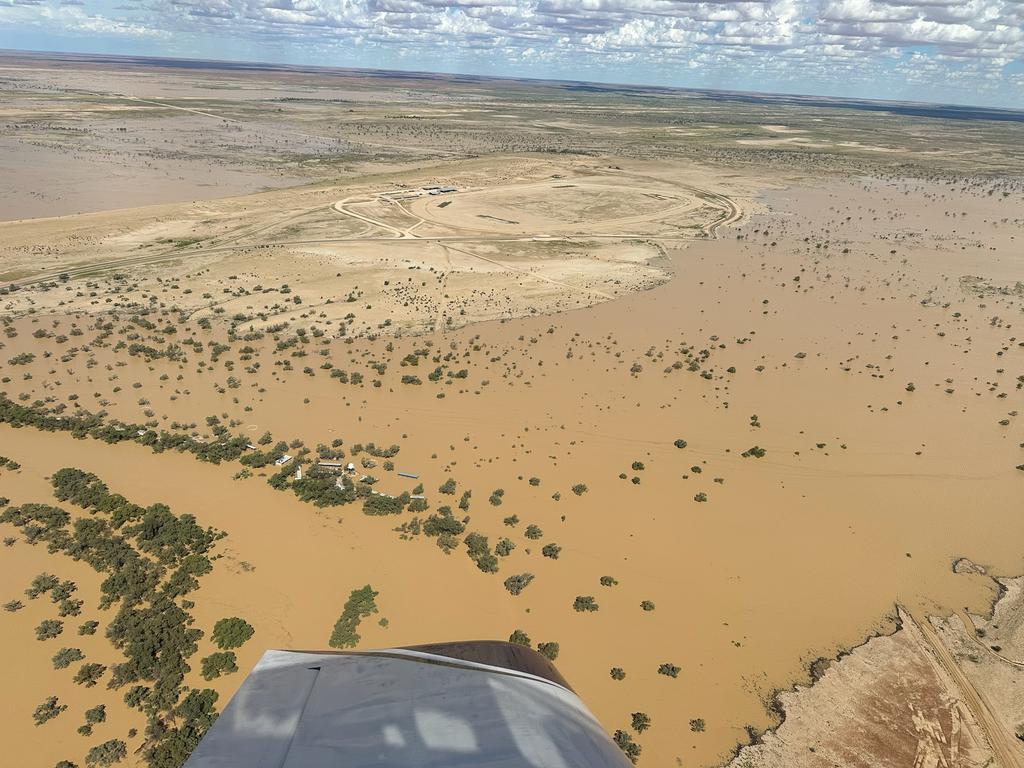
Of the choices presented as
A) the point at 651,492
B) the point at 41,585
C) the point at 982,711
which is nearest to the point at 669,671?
the point at 982,711

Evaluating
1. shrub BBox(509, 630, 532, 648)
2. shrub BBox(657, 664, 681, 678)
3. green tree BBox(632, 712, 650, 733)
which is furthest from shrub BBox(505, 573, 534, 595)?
green tree BBox(632, 712, 650, 733)

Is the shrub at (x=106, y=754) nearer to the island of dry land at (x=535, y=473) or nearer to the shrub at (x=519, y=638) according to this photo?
the island of dry land at (x=535, y=473)

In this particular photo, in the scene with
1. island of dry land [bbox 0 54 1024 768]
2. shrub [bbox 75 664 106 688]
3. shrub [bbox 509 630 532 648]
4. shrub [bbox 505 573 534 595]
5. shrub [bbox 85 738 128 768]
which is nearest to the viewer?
shrub [bbox 85 738 128 768]

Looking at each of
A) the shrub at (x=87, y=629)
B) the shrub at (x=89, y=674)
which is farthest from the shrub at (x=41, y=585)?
the shrub at (x=89, y=674)

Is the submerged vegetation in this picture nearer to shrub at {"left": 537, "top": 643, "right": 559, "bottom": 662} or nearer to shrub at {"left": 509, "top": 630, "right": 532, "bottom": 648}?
shrub at {"left": 509, "top": 630, "right": 532, "bottom": 648}

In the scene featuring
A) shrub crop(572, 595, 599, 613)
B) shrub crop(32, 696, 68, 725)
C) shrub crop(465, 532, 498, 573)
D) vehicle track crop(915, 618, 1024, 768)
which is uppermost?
vehicle track crop(915, 618, 1024, 768)

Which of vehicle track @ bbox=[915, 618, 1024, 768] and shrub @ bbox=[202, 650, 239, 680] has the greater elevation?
vehicle track @ bbox=[915, 618, 1024, 768]
